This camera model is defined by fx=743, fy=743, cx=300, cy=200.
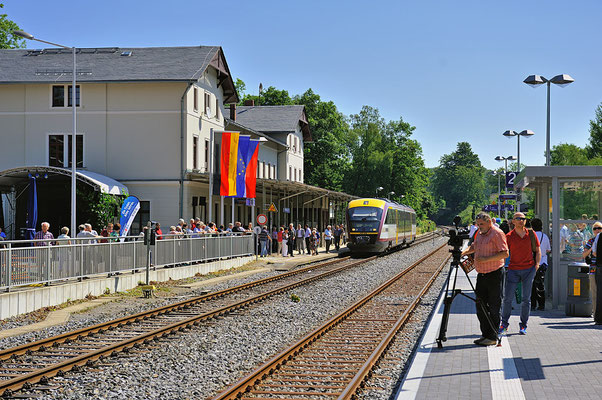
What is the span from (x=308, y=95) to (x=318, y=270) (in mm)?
56514

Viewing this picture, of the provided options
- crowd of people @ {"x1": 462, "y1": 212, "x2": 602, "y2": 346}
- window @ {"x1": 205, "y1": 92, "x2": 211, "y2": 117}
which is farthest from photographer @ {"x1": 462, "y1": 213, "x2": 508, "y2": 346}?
window @ {"x1": 205, "y1": 92, "x2": 211, "y2": 117}

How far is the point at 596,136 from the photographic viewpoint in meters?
82.5

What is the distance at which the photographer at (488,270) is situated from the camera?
1005 cm

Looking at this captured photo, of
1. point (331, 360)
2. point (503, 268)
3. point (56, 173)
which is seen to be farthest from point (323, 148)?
point (331, 360)

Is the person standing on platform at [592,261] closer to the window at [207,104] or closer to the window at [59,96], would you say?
the window at [207,104]

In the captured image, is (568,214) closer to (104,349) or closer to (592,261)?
(592,261)

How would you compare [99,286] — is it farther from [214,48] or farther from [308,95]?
[308,95]

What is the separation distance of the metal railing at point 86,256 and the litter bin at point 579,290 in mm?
10584

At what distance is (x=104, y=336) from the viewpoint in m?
12.1

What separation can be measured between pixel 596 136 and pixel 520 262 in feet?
255

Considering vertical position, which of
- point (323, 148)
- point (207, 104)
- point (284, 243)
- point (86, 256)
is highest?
point (323, 148)

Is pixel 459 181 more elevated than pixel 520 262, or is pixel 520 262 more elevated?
pixel 459 181

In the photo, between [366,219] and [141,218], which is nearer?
[141,218]

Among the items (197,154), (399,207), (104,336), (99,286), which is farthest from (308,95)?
(104,336)
